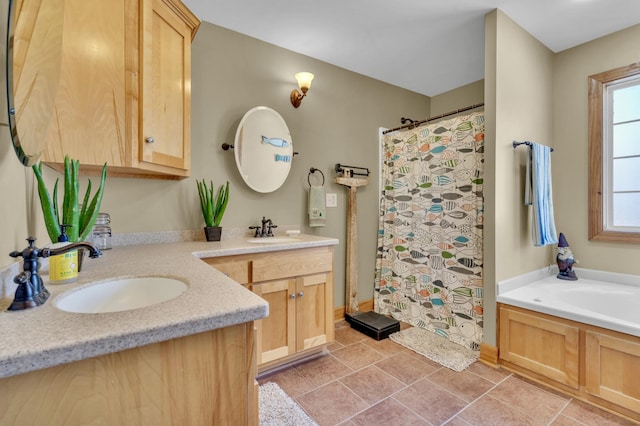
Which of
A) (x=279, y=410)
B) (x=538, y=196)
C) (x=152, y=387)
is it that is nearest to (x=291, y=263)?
(x=279, y=410)

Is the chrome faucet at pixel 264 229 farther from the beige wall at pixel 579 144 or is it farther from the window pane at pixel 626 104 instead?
the window pane at pixel 626 104

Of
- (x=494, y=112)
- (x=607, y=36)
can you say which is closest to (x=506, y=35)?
(x=494, y=112)

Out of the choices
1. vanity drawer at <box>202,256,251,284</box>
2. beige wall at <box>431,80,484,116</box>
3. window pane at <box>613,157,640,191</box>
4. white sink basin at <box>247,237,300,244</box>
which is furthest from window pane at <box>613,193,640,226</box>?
vanity drawer at <box>202,256,251,284</box>

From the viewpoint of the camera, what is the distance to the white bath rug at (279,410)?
4.91 ft

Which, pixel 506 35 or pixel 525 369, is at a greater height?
pixel 506 35

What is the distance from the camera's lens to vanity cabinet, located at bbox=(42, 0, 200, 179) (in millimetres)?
1271

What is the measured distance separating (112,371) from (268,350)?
4.64 feet

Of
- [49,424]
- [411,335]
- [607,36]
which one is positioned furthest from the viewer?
[411,335]

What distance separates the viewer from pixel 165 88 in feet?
5.35

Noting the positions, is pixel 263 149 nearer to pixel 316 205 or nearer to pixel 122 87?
pixel 316 205

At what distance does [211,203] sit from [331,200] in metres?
1.18

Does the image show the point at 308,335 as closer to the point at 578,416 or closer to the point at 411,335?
the point at 411,335

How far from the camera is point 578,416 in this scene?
155 centimetres

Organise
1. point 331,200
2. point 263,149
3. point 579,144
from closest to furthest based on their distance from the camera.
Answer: point 263,149
point 579,144
point 331,200
